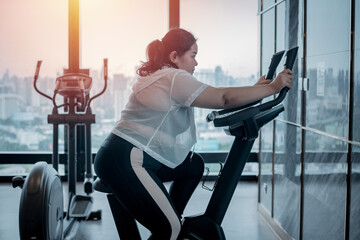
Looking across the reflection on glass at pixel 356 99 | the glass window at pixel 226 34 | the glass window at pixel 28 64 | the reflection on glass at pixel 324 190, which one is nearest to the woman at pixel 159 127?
the reflection on glass at pixel 356 99

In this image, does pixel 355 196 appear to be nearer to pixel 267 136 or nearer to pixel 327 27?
pixel 327 27

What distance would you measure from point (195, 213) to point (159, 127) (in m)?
2.20

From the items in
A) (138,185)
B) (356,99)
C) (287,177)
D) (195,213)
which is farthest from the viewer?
(195,213)

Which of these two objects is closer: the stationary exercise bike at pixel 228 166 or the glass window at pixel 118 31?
the stationary exercise bike at pixel 228 166

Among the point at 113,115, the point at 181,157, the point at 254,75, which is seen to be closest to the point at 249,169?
the point at 254,75

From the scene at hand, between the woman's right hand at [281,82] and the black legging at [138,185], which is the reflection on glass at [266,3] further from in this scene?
the black legging at [138,185]

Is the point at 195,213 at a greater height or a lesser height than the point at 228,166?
lesser

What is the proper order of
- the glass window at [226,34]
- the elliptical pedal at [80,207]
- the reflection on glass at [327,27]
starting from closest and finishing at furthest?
the reflection on glass at [327,27]
the elliptical pedal at [80,207]
the glass window at [226,34]

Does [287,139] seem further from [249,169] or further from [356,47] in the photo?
[249,169]

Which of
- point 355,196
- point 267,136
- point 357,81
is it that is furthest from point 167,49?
point 267,136

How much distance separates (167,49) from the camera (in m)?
1.99

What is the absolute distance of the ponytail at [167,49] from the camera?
1.96m

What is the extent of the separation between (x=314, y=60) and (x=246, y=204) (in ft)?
6.78

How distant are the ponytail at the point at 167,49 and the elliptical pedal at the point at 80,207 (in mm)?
1776
